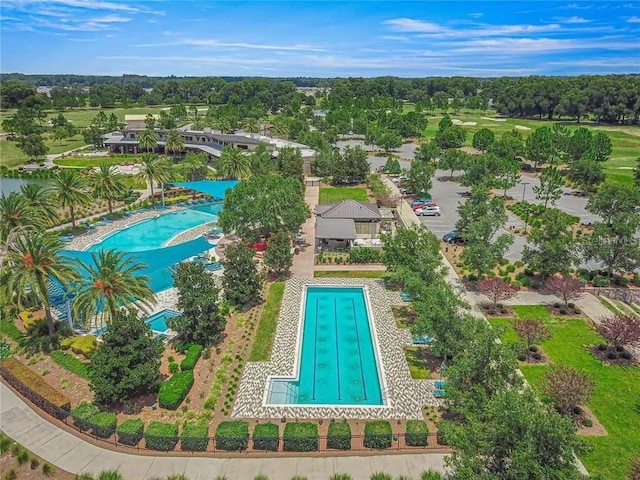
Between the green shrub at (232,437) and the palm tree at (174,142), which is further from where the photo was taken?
the palm tree at (174,142)

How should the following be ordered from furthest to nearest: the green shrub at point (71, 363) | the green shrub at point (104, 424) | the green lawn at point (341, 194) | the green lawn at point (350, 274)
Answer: the green lawn at point (341, 194)
the green lawn at point (350, 274)
the green shrub at point (71, 363)
the green shrub at point (104, 424)

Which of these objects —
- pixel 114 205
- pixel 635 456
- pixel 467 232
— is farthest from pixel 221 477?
pixel 114 205

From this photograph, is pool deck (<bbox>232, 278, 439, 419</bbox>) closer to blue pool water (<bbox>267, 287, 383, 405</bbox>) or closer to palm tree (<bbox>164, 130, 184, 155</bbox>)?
blue pool water (<bbox>267, 287, 383, 405</bbox>)

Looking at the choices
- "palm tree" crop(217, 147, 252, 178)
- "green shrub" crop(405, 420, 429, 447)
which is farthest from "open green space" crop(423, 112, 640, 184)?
"green shrub" crop(405, 420, 429, 447)

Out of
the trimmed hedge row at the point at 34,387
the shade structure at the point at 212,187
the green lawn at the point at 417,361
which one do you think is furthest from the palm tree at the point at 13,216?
the green lawn at the point at 417,361

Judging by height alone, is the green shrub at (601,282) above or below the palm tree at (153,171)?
below

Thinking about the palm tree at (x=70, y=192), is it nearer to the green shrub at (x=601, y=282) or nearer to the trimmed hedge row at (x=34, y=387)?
the trimmed hedge row at (x=34, y=387)

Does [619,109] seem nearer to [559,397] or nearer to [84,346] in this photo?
[559,397]
